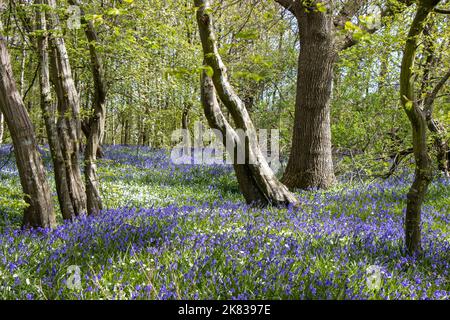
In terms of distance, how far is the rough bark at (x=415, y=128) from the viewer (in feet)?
11.9

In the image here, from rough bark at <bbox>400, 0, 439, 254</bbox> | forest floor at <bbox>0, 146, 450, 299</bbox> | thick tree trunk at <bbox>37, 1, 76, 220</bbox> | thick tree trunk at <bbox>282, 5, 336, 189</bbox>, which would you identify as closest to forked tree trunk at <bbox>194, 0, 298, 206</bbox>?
forest floor at <bbox>0, 146, 450, 299</bbox>

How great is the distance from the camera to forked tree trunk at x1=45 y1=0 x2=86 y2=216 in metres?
5.77

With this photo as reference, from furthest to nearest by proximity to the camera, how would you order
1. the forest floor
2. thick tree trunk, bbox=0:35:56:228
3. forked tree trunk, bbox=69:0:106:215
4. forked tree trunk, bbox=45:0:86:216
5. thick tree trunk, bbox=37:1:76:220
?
forked tree trunk, bbox=69:0:106:215, forked tree trunk, bbox=45:0:86:216, thick tree trunk, bbox=37:1:76:220, thick tree trunk, bbox=0:35:56:228, the forest floor

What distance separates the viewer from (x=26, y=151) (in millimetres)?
4992

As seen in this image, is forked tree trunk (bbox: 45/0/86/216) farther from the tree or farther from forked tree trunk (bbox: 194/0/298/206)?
the tree

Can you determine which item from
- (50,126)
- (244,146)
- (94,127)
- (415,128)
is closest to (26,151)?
(50,126)

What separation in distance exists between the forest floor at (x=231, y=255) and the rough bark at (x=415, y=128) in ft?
0.97

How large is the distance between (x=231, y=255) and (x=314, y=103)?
582cm

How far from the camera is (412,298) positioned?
325 centimetres

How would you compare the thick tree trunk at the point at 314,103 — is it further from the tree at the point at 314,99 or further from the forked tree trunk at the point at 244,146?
the forked tree trunk at the point at 244,146

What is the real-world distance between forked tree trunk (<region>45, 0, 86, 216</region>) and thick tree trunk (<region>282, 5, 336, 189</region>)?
190 inches

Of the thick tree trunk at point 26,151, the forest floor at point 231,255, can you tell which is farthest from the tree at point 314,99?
the thick tree trunk at point 26,151

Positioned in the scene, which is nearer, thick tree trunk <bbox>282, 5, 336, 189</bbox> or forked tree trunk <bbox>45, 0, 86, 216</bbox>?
forked tree trunk <bbox>45, 0, 86, 216</bbox>
